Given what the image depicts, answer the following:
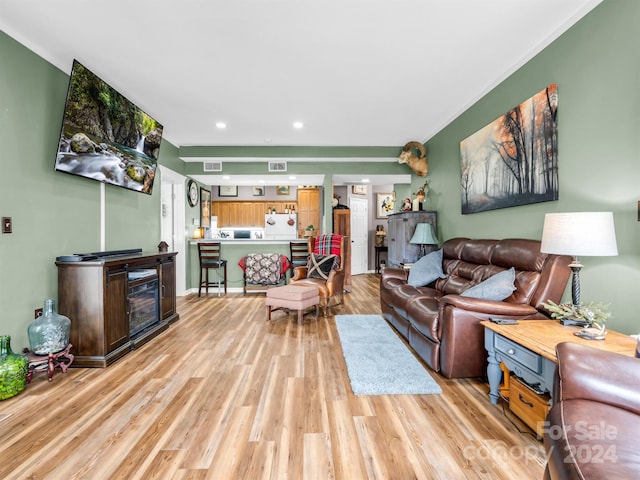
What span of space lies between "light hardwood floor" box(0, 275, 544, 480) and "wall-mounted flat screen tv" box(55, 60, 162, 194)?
6.05ft

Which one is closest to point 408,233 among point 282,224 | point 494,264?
point 494,264

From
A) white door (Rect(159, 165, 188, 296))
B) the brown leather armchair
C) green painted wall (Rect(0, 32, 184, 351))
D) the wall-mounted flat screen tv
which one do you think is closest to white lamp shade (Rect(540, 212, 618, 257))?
the brown leather armchair

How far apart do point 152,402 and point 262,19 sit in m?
2.83

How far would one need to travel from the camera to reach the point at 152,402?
79.8 inches

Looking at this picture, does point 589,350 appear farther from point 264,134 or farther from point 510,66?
point 264,134

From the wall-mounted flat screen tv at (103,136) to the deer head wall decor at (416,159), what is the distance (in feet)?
12.0

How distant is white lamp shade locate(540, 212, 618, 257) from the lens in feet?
5.36

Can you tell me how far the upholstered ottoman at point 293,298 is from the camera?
3.70 meters

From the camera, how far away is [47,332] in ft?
7.58

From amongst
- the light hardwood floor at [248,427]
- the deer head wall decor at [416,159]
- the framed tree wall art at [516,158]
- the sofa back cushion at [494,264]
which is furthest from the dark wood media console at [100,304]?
the deer head wall decor at [416,159]

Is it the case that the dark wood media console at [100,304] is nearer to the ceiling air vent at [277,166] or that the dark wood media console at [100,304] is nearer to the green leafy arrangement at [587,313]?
the ceiling air vent at [277,166]

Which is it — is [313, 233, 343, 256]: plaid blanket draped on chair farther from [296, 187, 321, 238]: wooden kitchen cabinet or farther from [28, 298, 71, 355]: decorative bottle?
[296, 187, 321, 238]: wooden kitchen cabinet

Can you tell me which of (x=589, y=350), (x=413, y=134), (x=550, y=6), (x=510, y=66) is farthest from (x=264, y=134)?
(x=589, y=350)

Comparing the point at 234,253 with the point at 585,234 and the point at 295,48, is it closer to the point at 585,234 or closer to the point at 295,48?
the point at 295,48
